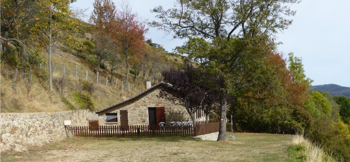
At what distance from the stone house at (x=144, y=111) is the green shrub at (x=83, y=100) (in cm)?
103

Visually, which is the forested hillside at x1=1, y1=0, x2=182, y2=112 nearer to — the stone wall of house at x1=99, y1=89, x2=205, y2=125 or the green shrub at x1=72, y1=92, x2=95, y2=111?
the green shrub at x1=72, y1=92, x2=95, y2=111

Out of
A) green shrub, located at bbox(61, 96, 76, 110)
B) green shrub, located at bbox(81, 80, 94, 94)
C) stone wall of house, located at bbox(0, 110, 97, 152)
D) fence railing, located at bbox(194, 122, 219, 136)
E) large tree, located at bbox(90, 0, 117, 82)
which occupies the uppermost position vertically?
large tree, located at bbox(90, 0, 117, 82)

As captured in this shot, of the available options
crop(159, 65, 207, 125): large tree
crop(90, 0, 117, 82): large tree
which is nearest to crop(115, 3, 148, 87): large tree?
crop(90, 0, 117, 82): large tree

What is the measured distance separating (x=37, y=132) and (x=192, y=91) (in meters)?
10.7

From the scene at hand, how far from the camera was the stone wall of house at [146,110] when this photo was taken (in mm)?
26828

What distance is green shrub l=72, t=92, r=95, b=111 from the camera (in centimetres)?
2650

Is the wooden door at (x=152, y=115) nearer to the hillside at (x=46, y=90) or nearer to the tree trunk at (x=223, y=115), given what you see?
the hillside at (x=46, y=90)

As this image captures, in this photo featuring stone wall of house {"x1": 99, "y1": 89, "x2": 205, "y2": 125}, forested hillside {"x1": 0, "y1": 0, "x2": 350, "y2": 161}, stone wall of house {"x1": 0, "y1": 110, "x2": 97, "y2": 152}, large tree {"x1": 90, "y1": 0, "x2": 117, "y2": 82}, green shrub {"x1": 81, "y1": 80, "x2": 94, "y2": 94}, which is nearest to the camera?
stone wall of house {"x1": 0, "y1": 110, "x2": 97, "y2": 152}

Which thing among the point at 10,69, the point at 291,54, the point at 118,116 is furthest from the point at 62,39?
the point at 291,54

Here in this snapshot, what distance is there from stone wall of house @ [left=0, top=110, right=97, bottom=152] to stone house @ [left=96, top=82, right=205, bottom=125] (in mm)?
7415

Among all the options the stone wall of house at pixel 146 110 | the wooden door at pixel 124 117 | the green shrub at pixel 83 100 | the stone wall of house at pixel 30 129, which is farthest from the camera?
the wooden door at pixel 124 117

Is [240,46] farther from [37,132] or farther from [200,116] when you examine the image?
[200,116]

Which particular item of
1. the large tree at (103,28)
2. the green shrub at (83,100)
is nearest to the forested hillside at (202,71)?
the green shrub at (83,100)

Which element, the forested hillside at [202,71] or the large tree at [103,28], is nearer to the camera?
the forested hillside at [202,71]
